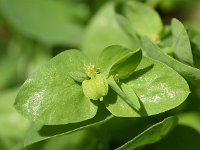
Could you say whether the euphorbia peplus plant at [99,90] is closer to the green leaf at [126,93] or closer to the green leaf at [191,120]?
the green leaf at [126,93]

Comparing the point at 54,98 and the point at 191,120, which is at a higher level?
the point at 54,98

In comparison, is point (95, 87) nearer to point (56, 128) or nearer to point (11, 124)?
point (56, 128)

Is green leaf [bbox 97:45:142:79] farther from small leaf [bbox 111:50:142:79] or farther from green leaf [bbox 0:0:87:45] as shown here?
green leaf [bbox 0:0:87:45]

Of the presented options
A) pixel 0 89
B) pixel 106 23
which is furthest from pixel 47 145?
pixel 0 89

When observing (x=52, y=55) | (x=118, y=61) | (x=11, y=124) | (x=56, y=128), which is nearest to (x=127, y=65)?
(x=118, y=61)

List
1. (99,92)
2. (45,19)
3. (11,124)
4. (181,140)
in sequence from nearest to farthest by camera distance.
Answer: (99,92) < (181,140) < (11,124) < (45,19)

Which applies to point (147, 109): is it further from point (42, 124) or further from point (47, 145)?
point (47, 145)
